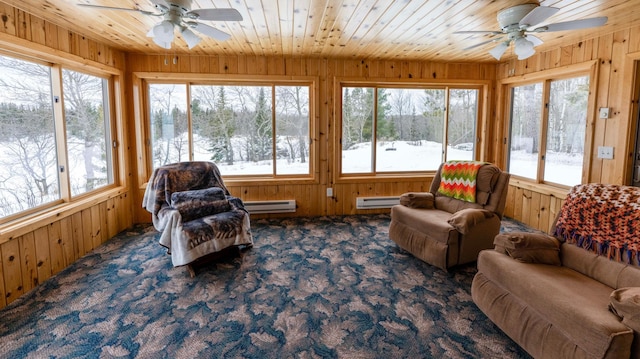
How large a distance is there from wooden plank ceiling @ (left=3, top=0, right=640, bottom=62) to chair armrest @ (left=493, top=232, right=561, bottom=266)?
1771 millimetres

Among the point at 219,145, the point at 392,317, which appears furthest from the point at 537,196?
the point at 219,145

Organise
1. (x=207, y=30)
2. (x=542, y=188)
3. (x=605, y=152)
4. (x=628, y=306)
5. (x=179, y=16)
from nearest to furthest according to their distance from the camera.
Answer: (x=628, y=306) < (x=179, y=16) < (x=207, y=30) < (x=605, y=152) < (x=542, y=188)

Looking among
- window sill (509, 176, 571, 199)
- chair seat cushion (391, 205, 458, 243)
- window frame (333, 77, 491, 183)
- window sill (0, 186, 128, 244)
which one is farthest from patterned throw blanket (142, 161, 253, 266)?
window sill (509, 176, 571, 199)

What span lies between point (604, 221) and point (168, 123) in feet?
15.7

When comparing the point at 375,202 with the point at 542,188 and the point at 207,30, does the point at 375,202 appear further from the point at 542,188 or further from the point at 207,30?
the point at 207,30

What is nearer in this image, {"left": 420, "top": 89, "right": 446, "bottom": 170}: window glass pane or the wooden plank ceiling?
the wooden plank ceiling

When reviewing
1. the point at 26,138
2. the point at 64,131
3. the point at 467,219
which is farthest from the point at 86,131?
the point at 467,219

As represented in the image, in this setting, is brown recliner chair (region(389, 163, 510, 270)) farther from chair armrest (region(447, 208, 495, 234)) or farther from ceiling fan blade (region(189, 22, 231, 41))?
ceiling fan blade (region(189, 22, 231, 41))

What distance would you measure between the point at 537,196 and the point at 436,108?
1.87 meters

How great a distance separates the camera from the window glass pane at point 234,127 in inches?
187

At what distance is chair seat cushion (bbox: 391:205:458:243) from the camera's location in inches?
121

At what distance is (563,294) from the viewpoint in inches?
72.9

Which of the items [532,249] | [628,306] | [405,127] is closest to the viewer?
[628,306]

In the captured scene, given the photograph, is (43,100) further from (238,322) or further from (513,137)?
(513,137)
